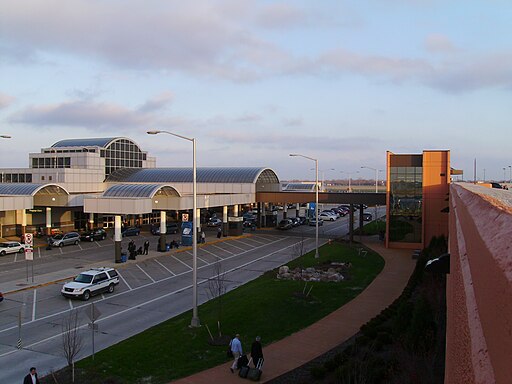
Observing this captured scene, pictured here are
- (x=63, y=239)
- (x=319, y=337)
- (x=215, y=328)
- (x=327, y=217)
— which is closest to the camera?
(x=319, y=337)

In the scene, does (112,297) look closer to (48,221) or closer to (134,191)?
(134,191)

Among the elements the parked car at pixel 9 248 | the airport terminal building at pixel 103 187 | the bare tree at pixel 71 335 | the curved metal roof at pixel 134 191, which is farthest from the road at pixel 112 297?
the curved metal roof at pixel 134 191

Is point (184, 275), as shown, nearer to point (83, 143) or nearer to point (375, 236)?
point (375, 236)

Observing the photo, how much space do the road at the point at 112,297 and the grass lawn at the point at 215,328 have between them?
1383mm

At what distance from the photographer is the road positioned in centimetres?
1686

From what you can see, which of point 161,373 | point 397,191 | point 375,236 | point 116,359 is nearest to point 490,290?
point 161,373

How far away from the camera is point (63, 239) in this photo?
→ 42.4 m

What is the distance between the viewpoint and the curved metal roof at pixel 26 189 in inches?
1662

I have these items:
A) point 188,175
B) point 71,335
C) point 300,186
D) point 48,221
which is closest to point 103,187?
point 188,175

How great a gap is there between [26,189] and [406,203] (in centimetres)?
3519

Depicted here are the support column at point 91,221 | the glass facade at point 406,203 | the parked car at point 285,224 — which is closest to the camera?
the glass facade at point 406,203

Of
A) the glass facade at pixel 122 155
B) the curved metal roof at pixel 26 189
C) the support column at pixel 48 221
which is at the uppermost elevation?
the glass facade at pixel 122 155

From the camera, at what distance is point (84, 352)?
16.5 m

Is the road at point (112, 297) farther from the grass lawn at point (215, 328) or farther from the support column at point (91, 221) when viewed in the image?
the support column at point (91, 221)
